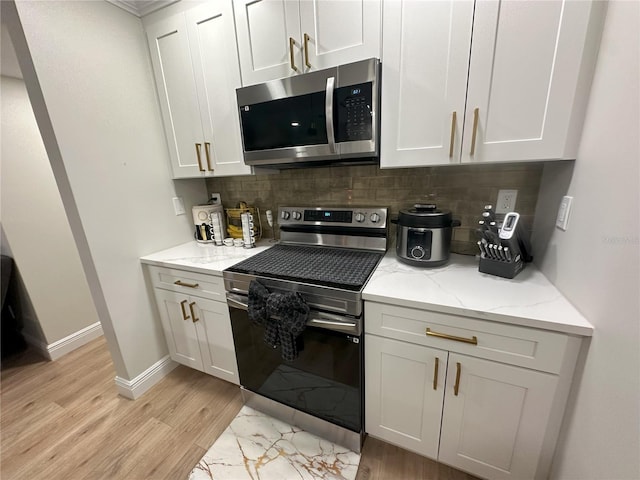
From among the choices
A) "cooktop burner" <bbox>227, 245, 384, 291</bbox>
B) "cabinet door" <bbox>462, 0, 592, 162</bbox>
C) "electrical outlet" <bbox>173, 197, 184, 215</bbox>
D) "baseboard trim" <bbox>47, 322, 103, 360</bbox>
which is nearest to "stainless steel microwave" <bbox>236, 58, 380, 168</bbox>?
"cabinet door" <bbox>462, 0, 592, 162</bbox>

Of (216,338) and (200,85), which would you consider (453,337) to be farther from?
(200,85)

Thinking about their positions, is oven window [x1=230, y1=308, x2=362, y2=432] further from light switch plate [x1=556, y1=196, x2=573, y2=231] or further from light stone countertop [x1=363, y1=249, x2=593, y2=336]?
light switch plate [x1=556, y1=196, x2=573, y2=231]

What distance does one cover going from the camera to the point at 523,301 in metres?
0.91

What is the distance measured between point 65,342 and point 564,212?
343 centimetres

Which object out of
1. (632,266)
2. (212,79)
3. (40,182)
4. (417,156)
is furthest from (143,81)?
(632,266)

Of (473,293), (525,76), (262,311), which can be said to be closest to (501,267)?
(473,293)

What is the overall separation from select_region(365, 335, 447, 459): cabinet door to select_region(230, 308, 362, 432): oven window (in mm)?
69

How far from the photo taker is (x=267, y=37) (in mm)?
1250

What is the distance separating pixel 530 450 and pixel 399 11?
176 cm

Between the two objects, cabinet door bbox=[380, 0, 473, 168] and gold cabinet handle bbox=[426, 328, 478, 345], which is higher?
cabinet door bbox=[380, 0, 473, 168]

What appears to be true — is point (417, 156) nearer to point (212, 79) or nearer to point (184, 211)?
point (212, 79)

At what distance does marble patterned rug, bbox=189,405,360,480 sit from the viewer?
1.20 m

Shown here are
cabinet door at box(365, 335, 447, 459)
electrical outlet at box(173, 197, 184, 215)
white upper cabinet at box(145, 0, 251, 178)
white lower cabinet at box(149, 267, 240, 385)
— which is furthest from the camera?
electrical outlet at box(173, 197, 184, 215)

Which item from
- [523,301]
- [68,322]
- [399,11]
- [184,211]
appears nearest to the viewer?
[523,301]
